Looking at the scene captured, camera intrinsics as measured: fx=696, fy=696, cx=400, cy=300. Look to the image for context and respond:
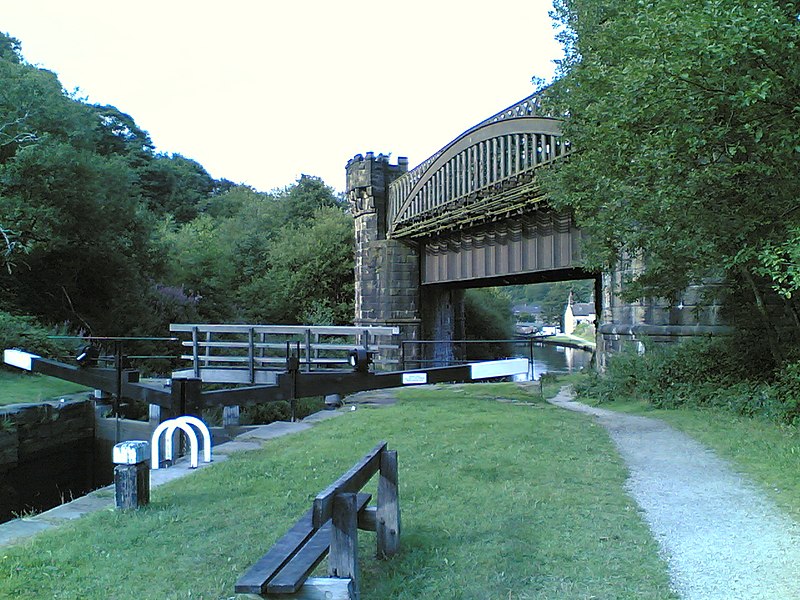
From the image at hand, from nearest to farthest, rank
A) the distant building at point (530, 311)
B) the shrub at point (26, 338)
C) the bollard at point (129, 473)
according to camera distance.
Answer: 1. the bollard at point (129, 473)
2. the shrub at point (26, 338)
3. the distant building at point (530, 311)

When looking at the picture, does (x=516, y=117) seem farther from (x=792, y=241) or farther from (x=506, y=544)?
(x=506, y=544)

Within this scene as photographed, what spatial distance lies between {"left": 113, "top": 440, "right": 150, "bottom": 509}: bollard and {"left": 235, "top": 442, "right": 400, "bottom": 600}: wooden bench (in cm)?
213

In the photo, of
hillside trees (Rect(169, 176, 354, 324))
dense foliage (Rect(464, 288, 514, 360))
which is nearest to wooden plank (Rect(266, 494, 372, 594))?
hillside trees (Rect(169, 176, 354, 324))

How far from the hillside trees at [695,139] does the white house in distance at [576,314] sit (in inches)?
3264

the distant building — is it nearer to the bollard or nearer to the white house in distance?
the white house in distance

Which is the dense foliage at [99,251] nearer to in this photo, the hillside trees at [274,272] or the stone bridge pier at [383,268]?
the hillside trees at [274,272]

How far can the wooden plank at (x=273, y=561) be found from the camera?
283cm

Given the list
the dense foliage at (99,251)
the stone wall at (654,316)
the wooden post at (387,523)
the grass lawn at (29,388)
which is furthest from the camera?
the dense foliage at (99,251)

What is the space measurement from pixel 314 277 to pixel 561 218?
16421mm

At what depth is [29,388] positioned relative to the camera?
1291 centimetres

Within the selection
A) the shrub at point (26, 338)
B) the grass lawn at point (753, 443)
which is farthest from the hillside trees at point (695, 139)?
the shrub at point (26, 338)

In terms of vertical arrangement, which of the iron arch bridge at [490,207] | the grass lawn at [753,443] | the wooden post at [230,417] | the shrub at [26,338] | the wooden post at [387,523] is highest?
the iron arch bridge at [490,207]

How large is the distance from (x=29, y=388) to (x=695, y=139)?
1191 cm

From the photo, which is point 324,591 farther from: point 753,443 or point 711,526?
point 753,443
